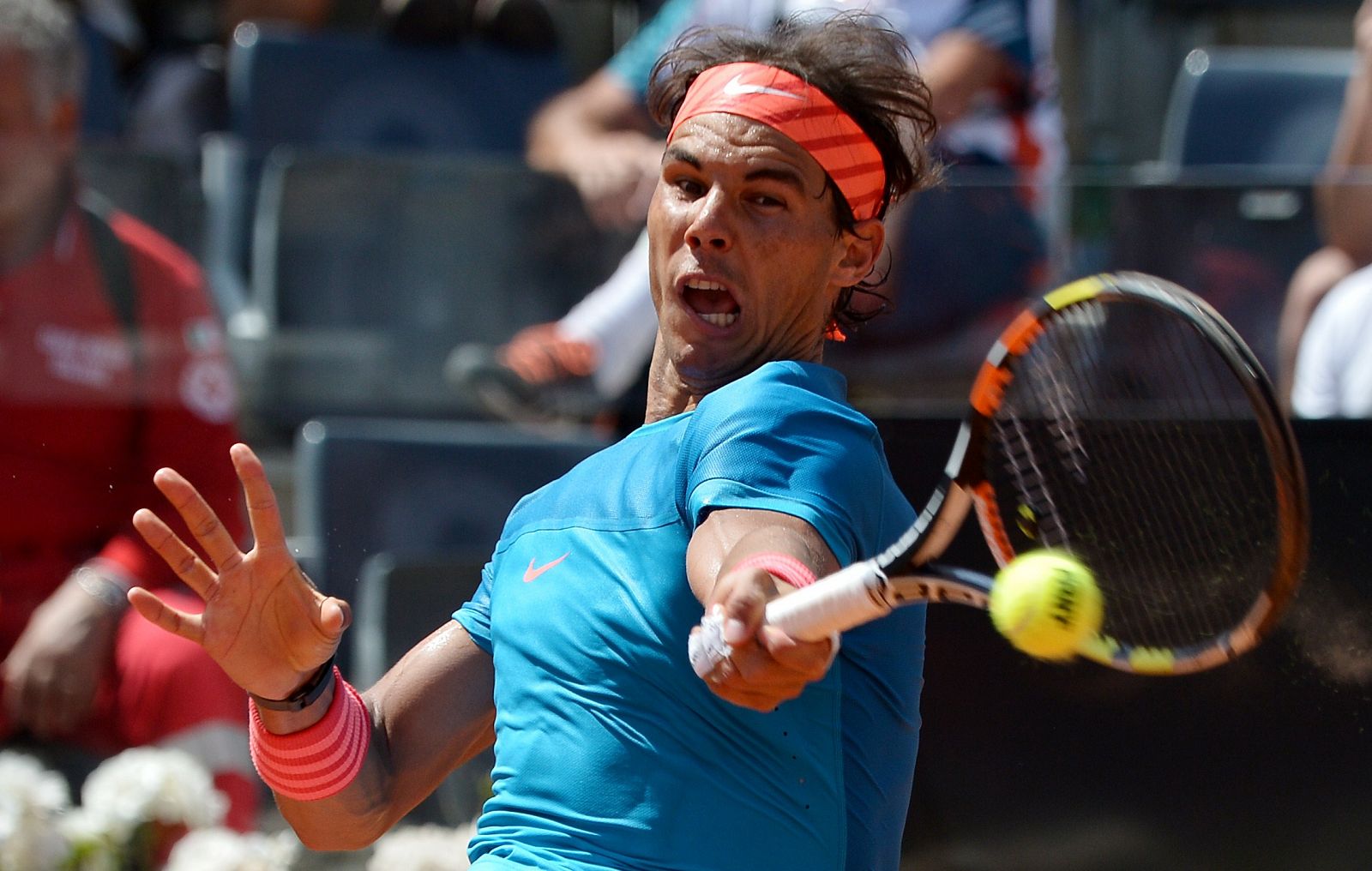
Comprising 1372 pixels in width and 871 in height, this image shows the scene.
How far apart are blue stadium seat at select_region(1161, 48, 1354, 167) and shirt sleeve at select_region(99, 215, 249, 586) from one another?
9.65 ft

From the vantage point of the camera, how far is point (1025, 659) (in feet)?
8.86

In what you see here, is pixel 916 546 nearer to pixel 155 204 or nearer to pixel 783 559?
pixel 783 559

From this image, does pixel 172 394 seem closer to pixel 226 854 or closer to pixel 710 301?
pixel 226 854

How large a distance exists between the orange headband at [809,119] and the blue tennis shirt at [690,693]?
0.85ft

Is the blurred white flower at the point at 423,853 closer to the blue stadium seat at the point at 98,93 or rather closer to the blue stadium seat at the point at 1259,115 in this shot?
the blue stadium seat at the point at 98,93

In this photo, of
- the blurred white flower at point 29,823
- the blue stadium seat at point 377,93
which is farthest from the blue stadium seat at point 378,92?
the blurred white flower at point 29,823

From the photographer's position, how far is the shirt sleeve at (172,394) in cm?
343

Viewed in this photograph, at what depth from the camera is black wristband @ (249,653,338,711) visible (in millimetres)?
2010

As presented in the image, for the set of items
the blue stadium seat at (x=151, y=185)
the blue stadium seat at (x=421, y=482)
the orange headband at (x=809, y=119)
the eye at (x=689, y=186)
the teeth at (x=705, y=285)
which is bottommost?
the blue stadium seat at (x=421, y=482)

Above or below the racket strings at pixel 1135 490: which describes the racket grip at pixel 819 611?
above

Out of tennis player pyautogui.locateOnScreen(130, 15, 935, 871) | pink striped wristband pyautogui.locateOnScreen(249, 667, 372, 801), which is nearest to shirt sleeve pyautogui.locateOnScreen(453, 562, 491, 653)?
tennis player pyautogui.locateOnScreen(130, 15, 935, 871)

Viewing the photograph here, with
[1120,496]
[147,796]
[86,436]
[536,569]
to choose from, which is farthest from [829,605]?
[86,436]

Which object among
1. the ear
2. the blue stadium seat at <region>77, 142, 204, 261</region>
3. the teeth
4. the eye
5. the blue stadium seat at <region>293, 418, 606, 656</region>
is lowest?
the blue stadium seat at <region>293, 418, 606, 656</region>

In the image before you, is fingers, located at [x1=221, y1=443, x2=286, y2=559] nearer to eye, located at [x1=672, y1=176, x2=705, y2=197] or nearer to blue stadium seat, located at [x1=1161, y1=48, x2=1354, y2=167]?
eye, located at [x1=672, y1=176, x2=705, y2=197]
